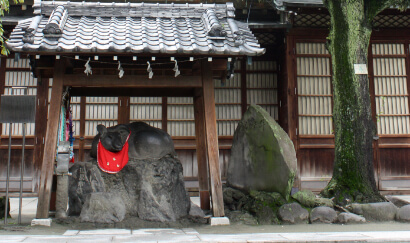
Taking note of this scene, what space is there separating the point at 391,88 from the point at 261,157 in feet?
20.7

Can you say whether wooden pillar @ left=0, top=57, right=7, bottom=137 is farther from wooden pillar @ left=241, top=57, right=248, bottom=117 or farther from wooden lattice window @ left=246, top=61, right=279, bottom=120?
wooden lattice window @ left=246, top=61, right=279, bottom=120

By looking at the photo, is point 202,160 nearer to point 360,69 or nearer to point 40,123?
point 360,69

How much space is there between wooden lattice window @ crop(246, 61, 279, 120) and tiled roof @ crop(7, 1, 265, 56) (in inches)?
160

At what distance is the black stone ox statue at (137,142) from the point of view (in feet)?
23.4

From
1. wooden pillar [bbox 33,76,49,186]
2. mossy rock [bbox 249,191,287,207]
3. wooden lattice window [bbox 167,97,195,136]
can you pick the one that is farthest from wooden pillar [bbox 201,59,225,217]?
wooden pillar [bbox 33,76,49,186]

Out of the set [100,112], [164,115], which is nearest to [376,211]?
[164,115]

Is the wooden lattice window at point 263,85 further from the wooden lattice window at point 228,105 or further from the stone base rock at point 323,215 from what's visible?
the stone base rock at point 323,215

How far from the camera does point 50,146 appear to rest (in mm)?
6586

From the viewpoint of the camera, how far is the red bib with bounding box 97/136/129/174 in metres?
6.97

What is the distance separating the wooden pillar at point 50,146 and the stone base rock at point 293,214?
4.11 meters

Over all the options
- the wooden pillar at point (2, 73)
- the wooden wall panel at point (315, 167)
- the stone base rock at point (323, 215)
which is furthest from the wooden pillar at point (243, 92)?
the wooden pillar at point (2, 73)

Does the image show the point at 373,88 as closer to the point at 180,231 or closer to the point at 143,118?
the point at 143,118

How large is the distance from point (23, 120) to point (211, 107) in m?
3.38

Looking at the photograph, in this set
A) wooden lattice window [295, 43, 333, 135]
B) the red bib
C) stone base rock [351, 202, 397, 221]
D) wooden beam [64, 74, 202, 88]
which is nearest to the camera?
wooden beam [64, 74, 202, 88]
